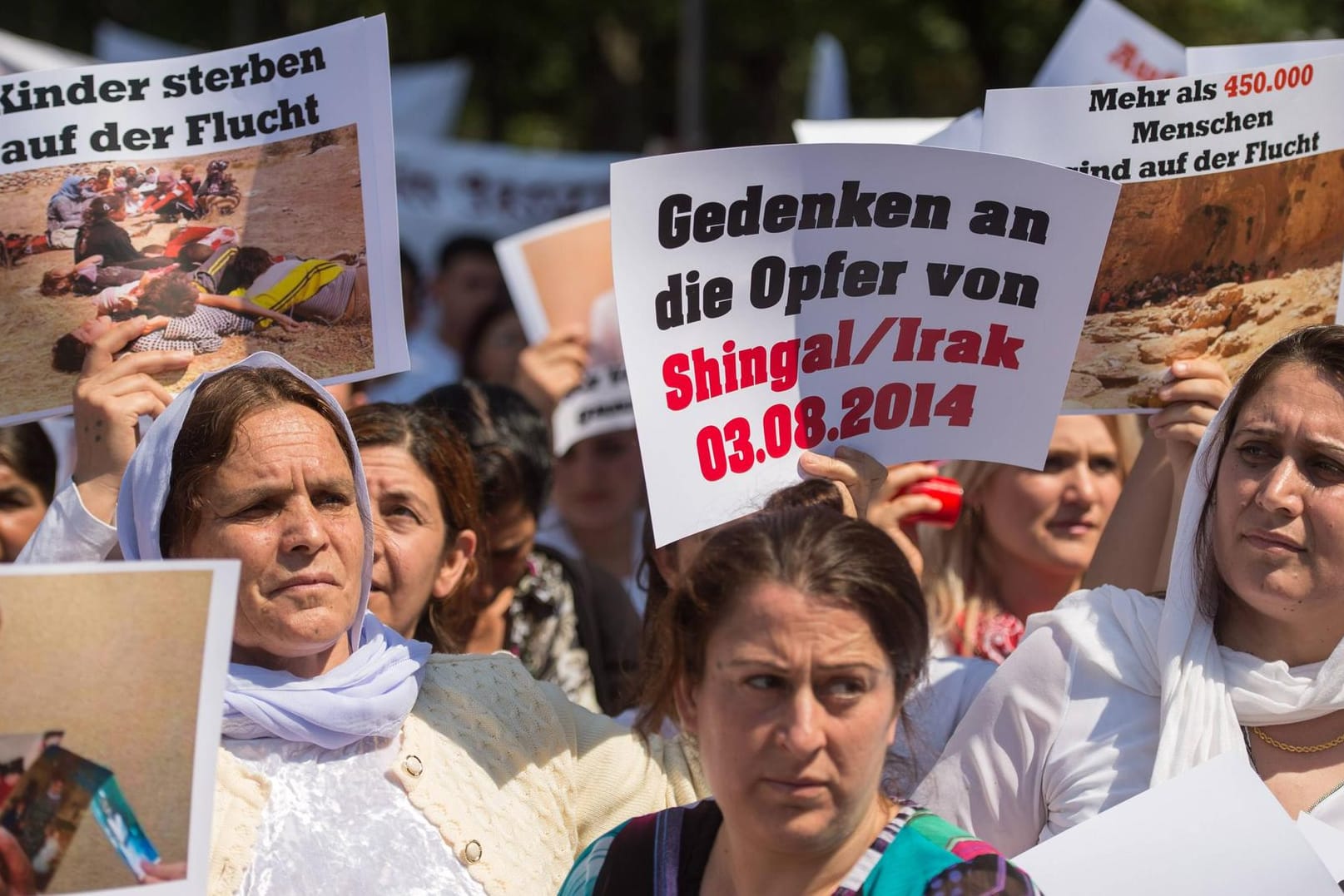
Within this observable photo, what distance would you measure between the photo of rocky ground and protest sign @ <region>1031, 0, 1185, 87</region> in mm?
1514

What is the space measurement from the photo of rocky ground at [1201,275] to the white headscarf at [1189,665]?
1.54 feet

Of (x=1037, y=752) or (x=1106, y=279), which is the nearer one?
(x=1037, y=752)

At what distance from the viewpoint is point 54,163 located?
3422 mm

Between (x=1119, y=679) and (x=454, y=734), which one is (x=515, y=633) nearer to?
(x=454, y=734)

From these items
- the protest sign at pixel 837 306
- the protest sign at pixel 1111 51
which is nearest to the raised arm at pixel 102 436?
the protest sign at pixel 837 306

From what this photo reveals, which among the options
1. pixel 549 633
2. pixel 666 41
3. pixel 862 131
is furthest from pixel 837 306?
pixel 666 41

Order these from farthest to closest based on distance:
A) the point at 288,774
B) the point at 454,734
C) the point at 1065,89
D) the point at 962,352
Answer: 1. the point at 1065,89
2. the point at 962,352
3. the point at 454,734
4. the point at 288,774

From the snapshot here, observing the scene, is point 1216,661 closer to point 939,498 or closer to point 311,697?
point 939,498

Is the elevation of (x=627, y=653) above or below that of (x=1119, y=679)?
below

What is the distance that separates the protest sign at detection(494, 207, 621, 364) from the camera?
18.5 ft

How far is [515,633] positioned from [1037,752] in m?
1.74

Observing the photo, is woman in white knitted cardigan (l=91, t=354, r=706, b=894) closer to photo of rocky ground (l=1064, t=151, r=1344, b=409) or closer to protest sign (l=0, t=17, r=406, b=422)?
protest sign (l=0, t=17, r=406, b=422)

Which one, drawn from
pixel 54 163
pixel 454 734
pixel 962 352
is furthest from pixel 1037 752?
pixel 54 163

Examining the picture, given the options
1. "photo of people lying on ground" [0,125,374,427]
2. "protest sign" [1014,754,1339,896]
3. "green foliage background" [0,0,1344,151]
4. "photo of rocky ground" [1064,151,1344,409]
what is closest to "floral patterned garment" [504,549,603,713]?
"photo of people lying on ground" [0,125,374,427]
